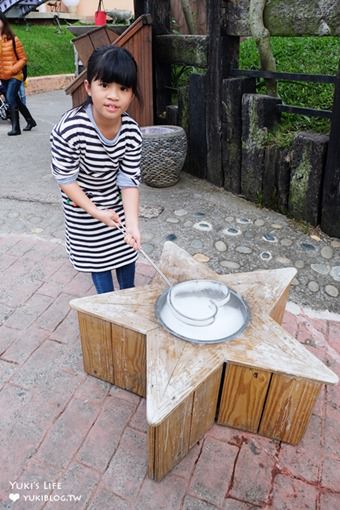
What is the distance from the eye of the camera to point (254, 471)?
1.82 meters

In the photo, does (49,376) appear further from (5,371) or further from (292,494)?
(292,494)

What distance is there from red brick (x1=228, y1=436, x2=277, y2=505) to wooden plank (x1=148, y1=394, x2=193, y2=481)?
0.82ft

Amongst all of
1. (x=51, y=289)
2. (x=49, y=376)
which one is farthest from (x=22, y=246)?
(x=49, y=376)

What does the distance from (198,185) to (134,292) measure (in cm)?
257

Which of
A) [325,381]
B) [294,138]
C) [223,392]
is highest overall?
[294,138]

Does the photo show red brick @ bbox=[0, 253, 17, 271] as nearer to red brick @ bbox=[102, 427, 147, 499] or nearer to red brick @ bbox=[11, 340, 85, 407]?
red brick @ bbox=[11, 340, 85, 407]

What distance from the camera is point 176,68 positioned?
5.16 meters

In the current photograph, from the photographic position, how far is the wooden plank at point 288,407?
1.72 m

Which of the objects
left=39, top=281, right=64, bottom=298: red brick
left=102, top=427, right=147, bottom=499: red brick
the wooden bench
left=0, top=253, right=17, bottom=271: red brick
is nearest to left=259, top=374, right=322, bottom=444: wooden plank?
the wooden bench

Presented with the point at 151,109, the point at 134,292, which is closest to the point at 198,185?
the point at 151,109

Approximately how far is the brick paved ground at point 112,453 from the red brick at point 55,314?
116mm

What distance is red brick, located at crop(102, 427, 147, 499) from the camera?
174 cm

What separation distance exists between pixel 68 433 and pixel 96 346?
1.31ft

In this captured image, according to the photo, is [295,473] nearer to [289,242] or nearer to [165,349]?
[165,349]
